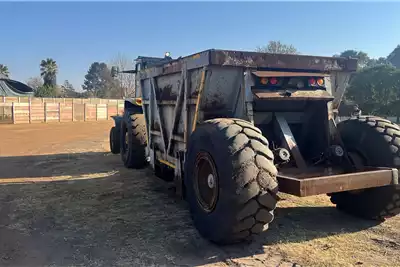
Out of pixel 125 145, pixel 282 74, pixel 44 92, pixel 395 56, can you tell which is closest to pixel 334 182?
pixel 282 74

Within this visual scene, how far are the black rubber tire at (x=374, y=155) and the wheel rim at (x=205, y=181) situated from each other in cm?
206

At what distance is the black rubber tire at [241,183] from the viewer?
370 cm

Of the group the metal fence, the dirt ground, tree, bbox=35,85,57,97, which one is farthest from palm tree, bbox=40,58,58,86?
the dirt ground

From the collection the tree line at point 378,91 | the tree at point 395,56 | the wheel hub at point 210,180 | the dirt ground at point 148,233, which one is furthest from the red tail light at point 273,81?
the tree at point 395,56

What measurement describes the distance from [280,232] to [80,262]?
235cm

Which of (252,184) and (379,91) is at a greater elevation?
(379,91)

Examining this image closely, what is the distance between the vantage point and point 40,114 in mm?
31469

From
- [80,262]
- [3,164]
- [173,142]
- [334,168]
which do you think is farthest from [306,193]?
[3,164]

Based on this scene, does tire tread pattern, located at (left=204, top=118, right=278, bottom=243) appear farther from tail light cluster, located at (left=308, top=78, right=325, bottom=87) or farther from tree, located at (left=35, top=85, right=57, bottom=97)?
tree, located at (left=35, top=85, right=57, bottom=97)

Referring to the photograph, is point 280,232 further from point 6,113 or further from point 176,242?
point 6,113

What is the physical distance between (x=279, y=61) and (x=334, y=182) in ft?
5.85

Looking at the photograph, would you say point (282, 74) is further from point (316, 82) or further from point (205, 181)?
point (205, 181)

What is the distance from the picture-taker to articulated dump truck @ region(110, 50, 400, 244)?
3785mm

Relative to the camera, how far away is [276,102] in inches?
205
